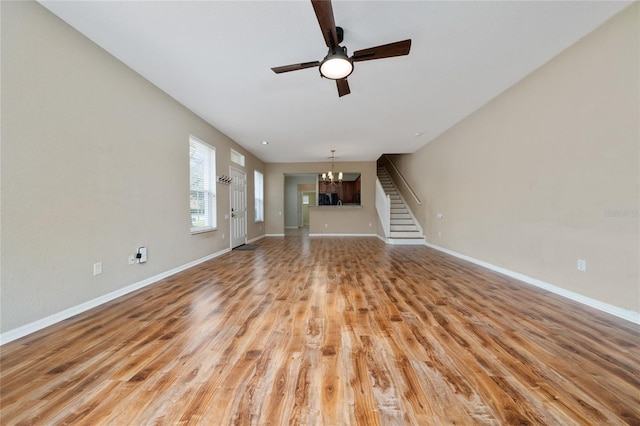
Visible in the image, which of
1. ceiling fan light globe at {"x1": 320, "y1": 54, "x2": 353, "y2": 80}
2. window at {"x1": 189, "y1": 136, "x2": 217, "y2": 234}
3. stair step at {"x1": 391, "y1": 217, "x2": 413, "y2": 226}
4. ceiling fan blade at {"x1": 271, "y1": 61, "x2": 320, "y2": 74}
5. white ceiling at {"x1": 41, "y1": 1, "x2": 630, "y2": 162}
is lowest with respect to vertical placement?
stair step at {"x1": 391, "y1": 217, "x2": 413, "y2": 226}

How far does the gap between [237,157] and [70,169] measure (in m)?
4.43

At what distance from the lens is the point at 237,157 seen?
21.4 ft

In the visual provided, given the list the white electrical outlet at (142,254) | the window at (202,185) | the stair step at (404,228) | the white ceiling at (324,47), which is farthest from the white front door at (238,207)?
the stair step at (404,228)

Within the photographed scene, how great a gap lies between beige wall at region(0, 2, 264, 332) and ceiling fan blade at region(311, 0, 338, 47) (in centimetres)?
239

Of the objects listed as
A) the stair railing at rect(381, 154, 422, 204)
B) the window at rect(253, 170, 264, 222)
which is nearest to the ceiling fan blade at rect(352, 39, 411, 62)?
the stair railing at rect(381, 154, 422, 204)

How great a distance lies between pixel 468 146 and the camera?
459 cm

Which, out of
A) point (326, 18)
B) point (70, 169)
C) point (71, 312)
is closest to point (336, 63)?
point (326, 18)

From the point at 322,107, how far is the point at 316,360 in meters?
3.76

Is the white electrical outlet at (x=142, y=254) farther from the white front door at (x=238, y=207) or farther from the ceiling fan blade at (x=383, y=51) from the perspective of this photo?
the ceiling fan blade at (x=383, y=51)

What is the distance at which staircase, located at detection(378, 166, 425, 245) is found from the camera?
6.81m

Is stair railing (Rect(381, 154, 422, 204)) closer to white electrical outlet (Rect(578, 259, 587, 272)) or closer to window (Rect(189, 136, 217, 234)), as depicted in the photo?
white electrical outlet (Rect(578, 259, 587, 272))

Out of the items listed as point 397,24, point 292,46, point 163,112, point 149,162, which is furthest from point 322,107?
point 149,162

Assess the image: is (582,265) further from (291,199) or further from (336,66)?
(291,199)

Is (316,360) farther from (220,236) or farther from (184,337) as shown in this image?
(220,236)
